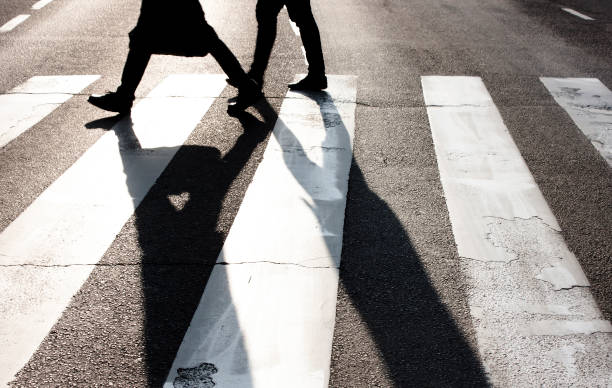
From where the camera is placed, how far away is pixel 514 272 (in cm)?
339

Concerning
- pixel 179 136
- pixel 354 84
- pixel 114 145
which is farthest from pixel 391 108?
pixel 114 145

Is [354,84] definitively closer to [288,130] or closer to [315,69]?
[315,69]

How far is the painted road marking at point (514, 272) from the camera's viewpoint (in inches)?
110

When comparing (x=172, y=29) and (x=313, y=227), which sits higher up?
(x=172, y=29)

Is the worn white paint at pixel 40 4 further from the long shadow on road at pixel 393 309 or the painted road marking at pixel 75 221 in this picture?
the long shadow on road at pixel 393 309

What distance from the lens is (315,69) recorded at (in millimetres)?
6195

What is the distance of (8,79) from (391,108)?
13.5ft

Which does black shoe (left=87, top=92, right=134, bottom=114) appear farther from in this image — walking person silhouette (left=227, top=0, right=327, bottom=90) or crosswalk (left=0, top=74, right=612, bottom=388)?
walking person silhouette (left=227, top=0, right=327, bottom=90)

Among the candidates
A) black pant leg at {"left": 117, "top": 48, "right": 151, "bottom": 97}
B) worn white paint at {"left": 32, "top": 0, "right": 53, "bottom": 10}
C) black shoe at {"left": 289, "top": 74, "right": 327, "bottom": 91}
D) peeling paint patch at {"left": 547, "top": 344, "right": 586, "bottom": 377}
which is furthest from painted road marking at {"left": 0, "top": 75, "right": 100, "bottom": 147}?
peeling paint patch at {"left": 547, "top": 344, "right": 586, "bottom": 377}

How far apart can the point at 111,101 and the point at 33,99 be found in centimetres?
108

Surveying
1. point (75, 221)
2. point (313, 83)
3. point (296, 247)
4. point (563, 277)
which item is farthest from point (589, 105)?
point (75, 221)

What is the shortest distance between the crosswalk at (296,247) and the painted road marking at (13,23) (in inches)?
149

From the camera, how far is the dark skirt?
532cm

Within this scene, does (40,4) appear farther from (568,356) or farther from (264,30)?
(568,356)
